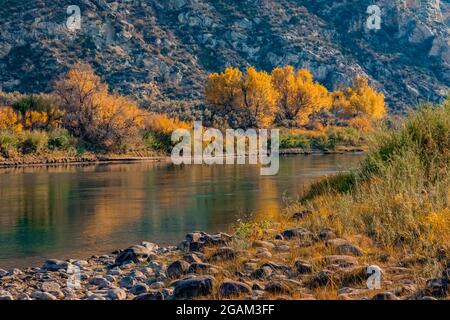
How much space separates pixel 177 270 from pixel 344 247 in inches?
91.9

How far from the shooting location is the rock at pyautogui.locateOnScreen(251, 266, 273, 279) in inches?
338

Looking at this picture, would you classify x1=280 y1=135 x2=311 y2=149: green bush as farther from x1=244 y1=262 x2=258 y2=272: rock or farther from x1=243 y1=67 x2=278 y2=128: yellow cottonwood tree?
x1=244 y1=262 x2=258 y2=272: rock

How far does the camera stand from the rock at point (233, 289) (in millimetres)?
7820

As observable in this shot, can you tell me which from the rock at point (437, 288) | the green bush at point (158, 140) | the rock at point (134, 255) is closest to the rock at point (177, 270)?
the rock at point (134, 255)

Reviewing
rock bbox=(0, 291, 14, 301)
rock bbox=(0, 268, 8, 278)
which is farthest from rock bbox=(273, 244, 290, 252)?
rock bbox=(0, 268, 8, 278)

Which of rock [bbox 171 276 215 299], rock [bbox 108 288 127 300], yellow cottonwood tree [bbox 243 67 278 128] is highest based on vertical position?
yellow cottonwood tree [bbox 243 67 278 128]

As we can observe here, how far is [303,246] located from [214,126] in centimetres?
4663

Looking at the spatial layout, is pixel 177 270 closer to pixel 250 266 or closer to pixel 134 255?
pixel 250 266

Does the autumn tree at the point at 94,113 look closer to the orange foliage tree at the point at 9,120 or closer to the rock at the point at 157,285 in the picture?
the orange foliage tree at the point at 9,120

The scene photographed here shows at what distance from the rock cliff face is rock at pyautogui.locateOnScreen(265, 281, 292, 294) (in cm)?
6293

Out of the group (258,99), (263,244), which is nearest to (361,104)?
(258,99)

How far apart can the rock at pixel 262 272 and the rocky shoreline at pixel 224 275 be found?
1cm

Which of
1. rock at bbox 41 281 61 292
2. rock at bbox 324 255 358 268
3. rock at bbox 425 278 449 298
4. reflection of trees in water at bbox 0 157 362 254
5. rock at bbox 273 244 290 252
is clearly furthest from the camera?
reflection of trees in water at bbox 0 157 362 254

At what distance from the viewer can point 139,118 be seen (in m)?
47.2
